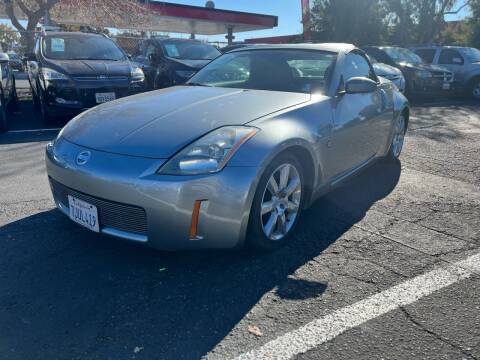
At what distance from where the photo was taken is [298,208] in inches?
128

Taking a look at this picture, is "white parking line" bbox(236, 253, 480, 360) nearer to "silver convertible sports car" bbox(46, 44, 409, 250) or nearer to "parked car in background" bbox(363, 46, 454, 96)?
"silver convertible sports car" bbox(46, 44, 409, 250)

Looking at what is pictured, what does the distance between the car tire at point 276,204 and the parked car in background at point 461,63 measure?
12588 millimetres

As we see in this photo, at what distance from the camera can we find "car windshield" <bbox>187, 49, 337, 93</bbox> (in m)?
3.75

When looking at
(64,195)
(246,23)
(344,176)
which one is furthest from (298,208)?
(246,23)

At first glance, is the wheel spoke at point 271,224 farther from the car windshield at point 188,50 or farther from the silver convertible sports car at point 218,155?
the car windshield at point 188,50

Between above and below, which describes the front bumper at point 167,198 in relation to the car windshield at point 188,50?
below

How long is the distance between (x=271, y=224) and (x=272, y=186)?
0.91 ft

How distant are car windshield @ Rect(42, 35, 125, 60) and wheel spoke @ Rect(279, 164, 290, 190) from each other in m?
5.94

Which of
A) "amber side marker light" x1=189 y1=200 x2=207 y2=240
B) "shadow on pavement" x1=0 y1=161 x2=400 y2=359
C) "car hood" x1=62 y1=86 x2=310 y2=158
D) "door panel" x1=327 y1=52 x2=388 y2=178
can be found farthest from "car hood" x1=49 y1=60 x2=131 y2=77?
"amber side marker light" x1=189 y1=200 x2=207 y2=240

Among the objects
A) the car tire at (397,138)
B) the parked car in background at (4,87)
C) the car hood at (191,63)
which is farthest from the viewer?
the car hood at (191,63)

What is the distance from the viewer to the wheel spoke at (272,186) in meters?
2.89

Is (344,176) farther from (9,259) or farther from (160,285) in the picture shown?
(9,259)

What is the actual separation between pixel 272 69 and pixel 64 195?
7.12 ft

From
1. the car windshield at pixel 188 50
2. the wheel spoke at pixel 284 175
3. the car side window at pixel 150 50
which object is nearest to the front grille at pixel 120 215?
the wheel spoke at pixel 284 175
